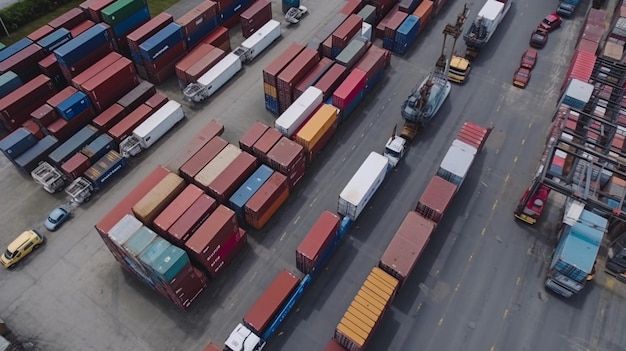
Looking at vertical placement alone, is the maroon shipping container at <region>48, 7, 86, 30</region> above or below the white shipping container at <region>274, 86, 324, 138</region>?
above

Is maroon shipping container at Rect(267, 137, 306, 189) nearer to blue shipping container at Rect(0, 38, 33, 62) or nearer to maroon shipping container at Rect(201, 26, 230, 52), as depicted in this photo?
maroon shipping container at Rect(201, 26, 230, 52)

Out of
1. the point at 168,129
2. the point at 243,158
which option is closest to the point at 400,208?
the point at 243,158

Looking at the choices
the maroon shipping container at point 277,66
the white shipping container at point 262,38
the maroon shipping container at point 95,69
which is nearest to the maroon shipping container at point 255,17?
the white shipping container at point 262,38

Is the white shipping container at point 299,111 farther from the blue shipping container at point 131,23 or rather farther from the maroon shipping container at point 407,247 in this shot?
the blue shipping container at point 131,23

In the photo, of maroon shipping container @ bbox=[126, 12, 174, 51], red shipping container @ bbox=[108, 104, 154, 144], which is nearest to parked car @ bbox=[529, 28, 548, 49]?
maroon shipping container @ bbox=[126, 12, 174, 51]

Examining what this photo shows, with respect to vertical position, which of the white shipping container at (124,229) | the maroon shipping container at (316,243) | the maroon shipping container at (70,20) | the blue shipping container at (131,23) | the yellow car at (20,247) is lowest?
the yellow car at (20,247)

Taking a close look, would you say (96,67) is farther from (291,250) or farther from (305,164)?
(291,250)

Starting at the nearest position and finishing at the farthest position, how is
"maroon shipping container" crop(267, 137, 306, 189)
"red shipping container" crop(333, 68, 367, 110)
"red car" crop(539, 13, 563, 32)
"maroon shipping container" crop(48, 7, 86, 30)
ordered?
"maroon shipping container" crop(267, 137, 306, 189) < "red shipping container" crop(333, 68, 367, 110) < "maroon shipping container" crop(48, 7, 86, 30) < "red car" crop(539, 13, 563, 32)
